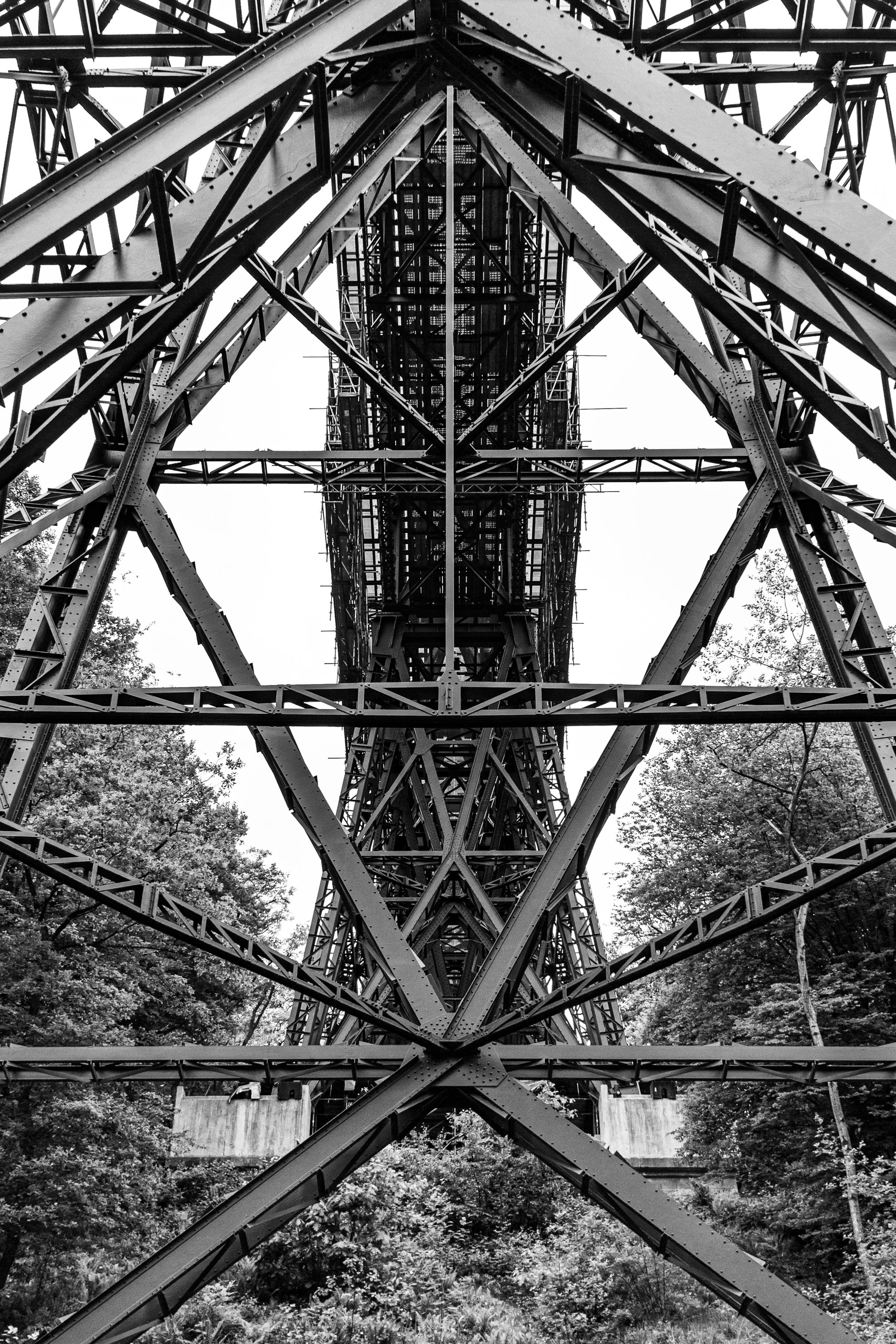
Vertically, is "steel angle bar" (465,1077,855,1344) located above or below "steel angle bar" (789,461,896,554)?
below

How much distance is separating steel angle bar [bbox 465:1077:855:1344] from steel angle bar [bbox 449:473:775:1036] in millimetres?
792

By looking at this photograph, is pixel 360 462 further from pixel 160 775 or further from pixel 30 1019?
pixel 160 775

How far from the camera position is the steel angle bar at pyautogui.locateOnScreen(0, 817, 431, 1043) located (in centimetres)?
928

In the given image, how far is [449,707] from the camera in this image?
9.78m

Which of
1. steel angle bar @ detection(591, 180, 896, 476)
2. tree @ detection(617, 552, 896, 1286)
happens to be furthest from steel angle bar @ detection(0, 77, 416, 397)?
tree @ detection(617, 552, 896, 1286)

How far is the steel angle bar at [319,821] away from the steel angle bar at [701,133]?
5.26m

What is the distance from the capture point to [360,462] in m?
15.1

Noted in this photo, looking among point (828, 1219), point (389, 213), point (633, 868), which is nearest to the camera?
point (389, 213)

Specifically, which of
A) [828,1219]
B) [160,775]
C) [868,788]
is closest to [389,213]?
[160,775]

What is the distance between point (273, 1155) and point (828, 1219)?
34.7 feet

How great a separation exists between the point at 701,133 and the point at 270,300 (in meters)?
7.41

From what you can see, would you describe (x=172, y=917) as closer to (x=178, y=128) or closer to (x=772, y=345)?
(x=178, y=128)

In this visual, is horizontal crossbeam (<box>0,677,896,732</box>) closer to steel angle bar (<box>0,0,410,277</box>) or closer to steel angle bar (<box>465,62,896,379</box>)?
steel angle bar (<box>465,62,896,379</box>)

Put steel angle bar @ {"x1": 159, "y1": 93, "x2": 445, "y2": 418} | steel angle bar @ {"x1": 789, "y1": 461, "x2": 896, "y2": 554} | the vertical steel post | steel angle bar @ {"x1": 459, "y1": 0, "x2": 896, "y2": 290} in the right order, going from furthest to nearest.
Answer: steel angle bar @ {"x1": 159, "y1": 93, "x2": 445, "y2": 418} → steel angle bar @ {"x1": 789, "y1": 461, "x2": 896, "y2": 554} → the vertical steel post → steel angle bar @ {"x1": 459, "y1": 0, "x2": 896, "y2": 290}
